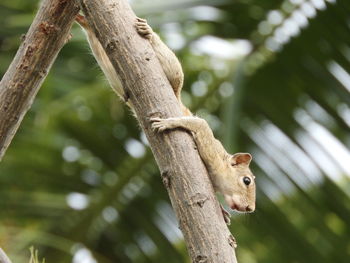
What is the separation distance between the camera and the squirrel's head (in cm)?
370

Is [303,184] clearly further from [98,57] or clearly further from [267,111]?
[98,57]

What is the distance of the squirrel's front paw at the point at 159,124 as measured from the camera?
2.47 m

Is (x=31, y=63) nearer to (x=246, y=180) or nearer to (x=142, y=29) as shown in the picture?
(x=142, y=29)

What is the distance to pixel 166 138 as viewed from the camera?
2512mm

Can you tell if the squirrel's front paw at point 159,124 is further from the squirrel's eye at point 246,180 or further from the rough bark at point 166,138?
the squirrel's eye at point 246,180

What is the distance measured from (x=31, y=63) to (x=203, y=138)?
0.69 m

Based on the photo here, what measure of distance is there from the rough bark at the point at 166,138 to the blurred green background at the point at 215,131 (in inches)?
58.0

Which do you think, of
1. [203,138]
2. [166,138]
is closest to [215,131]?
[203,138]

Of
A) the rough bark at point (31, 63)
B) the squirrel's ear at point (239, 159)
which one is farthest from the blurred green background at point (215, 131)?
the rough bark at point (31, 63)

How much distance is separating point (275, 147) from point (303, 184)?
0.23m

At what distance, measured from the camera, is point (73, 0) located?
2.78 m

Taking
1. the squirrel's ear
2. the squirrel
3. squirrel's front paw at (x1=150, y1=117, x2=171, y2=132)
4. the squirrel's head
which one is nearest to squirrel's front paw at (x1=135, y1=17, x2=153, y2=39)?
the squirrel

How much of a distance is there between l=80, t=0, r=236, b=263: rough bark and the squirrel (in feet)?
0.16

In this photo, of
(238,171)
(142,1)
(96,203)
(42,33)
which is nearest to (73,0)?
(42,33)
